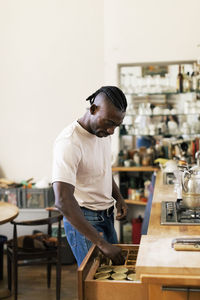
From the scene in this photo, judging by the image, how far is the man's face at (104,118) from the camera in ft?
7.59

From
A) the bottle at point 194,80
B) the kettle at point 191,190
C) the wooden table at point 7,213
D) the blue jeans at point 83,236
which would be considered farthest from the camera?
the bottle at point 194,80

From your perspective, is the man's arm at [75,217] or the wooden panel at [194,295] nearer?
the wooden panel at [194,295]

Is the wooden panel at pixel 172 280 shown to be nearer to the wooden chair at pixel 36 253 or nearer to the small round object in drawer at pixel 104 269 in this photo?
the small round object in drawer at pixel 104 269

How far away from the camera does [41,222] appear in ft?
12.2

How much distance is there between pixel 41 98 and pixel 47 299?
259 cm

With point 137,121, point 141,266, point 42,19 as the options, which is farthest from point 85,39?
point 141,266

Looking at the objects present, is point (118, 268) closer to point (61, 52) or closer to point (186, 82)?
point (186, 82)

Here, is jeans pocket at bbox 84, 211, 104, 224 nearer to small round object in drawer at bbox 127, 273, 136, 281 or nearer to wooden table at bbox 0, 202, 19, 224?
small round object in drawer at bbox 127, 273, 136, 281

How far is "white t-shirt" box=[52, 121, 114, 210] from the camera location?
229 cm

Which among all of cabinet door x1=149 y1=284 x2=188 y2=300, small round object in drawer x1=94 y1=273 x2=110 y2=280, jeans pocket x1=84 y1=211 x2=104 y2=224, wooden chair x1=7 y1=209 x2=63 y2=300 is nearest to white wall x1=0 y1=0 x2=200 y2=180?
wooden chair x1=7 y1=209 x2=63 y2=300

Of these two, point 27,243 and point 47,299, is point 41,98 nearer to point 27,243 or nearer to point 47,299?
point 27,243

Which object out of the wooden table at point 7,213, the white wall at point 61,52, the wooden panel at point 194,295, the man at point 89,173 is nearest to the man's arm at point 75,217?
the man at point 89,173

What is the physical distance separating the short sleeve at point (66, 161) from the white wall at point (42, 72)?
3.19 meters

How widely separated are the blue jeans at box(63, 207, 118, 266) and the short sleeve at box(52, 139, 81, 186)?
1.10 ft
